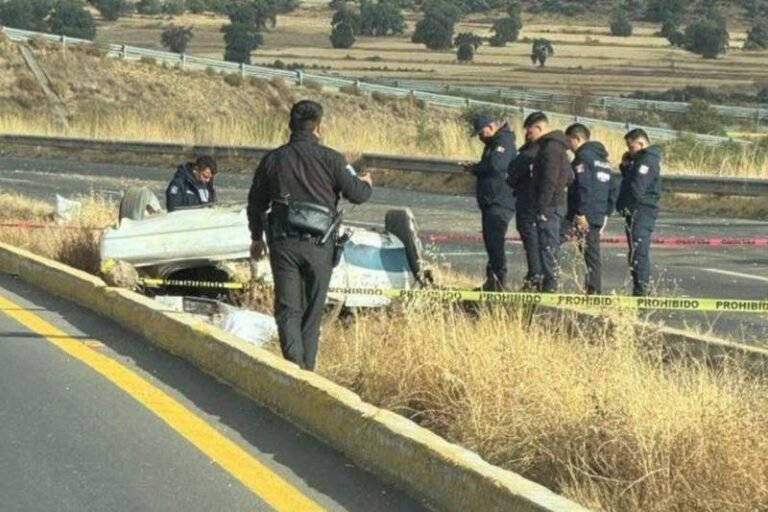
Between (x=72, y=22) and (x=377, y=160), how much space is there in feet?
289

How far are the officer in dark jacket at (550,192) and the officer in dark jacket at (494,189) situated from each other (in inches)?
20.6

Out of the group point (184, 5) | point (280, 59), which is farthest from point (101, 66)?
point (184, 5)

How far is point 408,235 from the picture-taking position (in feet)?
39.3

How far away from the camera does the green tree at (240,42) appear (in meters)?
106

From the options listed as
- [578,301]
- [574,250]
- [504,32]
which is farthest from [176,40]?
[578,301]

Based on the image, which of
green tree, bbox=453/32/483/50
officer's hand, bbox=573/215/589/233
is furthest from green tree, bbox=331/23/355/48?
officer's hand, bbox=573/215/589/233

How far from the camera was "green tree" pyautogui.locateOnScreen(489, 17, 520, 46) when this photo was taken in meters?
128

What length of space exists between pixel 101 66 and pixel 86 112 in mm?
7513

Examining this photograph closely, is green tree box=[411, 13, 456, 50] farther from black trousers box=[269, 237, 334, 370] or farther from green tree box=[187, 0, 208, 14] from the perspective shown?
black trousers box=[269, 237, 334, 370]

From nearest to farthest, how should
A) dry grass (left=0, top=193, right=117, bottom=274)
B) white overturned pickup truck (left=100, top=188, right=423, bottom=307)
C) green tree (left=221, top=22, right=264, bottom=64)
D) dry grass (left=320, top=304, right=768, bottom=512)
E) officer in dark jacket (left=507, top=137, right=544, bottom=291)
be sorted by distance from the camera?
dry grass (left=320, top=304, right=768, bottom=512), white overturned pickup truck (left=100, top=188, right=423, bottom=307), officer in dark jacket (left=507, top=137, right=544, bottom=291), dry grass (left=0, top=193, right=117, bottom=274), green tree (left=221, top=22, right=264, bottom=64)

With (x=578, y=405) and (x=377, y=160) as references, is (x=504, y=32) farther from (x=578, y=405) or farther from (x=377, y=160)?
(x=578, y=405)

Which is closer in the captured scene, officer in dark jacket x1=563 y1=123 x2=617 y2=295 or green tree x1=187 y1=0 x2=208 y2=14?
officer in dark jacket x1=563 y1=123 x2=617 y2=295

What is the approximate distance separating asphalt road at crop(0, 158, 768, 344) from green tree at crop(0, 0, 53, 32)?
81444mm

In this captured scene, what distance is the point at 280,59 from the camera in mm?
107250
